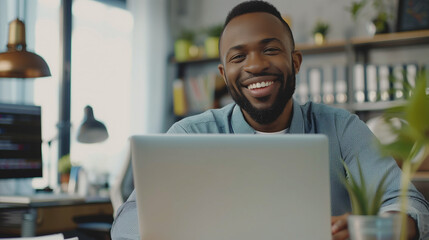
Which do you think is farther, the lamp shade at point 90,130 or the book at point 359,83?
the book at point 359,83

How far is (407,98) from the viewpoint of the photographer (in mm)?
726

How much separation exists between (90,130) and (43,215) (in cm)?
62

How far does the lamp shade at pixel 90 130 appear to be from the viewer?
2.62m

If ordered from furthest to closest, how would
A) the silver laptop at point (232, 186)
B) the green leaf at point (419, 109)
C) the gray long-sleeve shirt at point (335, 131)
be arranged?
the gray long-sleeve shirt at point (335, 131) → the silver laptop at point (232, 186) → the green leaf at point (419, 109)

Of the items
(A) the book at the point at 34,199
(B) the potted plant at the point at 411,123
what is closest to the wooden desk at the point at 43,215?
(A) the book at the point at 34,199

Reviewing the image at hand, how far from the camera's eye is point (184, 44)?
14.1 ft

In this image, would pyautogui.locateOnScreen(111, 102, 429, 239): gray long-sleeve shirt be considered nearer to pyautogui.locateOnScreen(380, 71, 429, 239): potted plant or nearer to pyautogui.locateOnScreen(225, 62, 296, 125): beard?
pyautogui.locateOnScreen(225, 62, 296, 125): beard

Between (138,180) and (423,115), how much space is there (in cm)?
48

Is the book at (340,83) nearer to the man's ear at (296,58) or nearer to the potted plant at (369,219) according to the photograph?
the man's ear at (296,58)

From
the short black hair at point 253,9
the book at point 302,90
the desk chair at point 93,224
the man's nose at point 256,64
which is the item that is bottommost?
the desk chair at point 93,224

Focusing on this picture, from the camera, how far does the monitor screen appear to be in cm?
224

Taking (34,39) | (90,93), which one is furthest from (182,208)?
(90,93)

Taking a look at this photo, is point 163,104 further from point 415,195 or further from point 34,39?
point 415,195

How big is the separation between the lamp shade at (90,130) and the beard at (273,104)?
4.13ft
